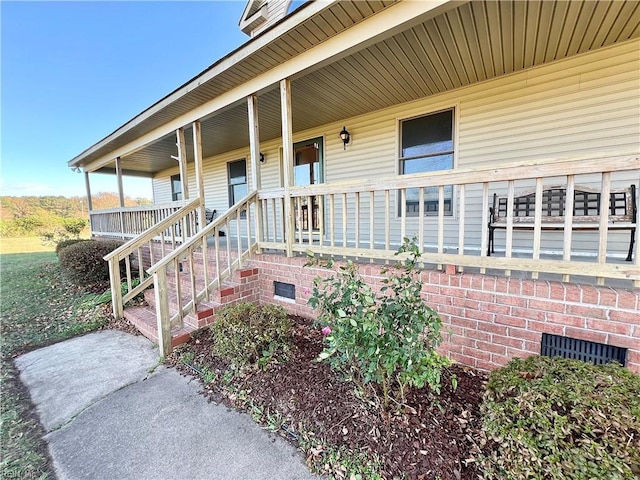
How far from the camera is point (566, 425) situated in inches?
52.3

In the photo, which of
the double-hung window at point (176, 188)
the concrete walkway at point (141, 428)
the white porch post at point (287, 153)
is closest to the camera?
the concrete walkway at point (141, 428)

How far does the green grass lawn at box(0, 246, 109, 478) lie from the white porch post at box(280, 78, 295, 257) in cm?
280

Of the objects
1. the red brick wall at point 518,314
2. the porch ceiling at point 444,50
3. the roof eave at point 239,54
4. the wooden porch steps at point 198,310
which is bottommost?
the wooden porch steps at point 198,310

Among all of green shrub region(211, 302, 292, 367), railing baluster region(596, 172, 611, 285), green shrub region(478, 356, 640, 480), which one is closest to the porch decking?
railing baluster region(596, 172, 611, 285)

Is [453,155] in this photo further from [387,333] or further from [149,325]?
[149,325]

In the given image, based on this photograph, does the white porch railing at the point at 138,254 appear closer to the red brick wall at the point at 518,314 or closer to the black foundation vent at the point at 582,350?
the red brick wall at the point at 518,314

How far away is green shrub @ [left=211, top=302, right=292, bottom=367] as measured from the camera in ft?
8.71

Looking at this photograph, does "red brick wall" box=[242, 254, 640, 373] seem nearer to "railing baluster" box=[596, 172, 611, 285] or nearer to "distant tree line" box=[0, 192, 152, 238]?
"railing baluster" box=[596, 172, 611, 285]

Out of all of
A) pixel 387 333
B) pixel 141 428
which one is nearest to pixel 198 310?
pixel 141 428

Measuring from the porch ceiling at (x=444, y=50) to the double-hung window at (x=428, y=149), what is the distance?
0.44m

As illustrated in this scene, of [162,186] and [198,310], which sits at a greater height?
[162,186]

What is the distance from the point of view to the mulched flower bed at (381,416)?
1612 millimetres

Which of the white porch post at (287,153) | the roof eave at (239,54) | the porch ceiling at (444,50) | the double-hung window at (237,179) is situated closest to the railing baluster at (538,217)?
the porch ceiling at (444,50)

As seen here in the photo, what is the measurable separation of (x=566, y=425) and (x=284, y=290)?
3.13 meters
